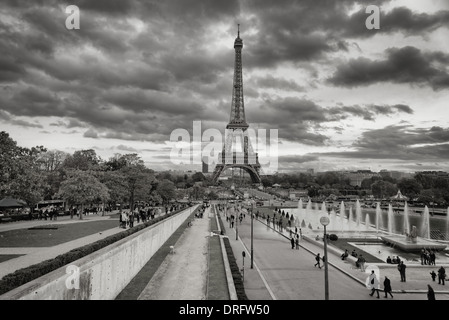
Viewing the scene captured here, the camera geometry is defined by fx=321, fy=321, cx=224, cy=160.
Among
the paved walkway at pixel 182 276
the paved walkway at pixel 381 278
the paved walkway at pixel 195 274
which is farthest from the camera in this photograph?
the paved walkway at pixel 381 278

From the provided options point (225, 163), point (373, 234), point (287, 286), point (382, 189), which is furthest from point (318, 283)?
point (382, 189)

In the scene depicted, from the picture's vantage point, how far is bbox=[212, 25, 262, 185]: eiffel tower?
4793 inches

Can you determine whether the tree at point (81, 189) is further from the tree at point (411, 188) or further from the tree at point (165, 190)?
the tree at point (411, 188)

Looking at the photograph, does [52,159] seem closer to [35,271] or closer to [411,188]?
A: [35,271]

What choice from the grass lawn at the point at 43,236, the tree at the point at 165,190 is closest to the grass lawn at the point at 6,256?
the grass lawn at the point at 43,236

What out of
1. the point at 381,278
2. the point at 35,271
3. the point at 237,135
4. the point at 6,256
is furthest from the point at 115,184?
the point at 237,135

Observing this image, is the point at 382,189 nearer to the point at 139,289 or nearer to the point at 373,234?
the point at 373,234

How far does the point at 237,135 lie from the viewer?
426ft

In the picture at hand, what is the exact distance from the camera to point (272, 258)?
26203 millimetres

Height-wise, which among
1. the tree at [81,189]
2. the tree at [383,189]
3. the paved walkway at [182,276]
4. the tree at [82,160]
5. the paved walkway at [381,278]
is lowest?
the paved walkway at [381,278]

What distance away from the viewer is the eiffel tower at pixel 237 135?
399 feet

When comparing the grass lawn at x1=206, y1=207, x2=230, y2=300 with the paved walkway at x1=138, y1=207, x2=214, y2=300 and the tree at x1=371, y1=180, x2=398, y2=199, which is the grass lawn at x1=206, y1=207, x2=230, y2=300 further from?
the tree at x1=371, y1=180, x2=398, y2=199

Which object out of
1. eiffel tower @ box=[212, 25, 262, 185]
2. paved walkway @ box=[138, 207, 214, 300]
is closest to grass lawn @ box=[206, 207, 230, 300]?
paved walkway @ box=[138, 207, 214, 300]

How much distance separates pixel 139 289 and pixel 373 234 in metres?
33.1
